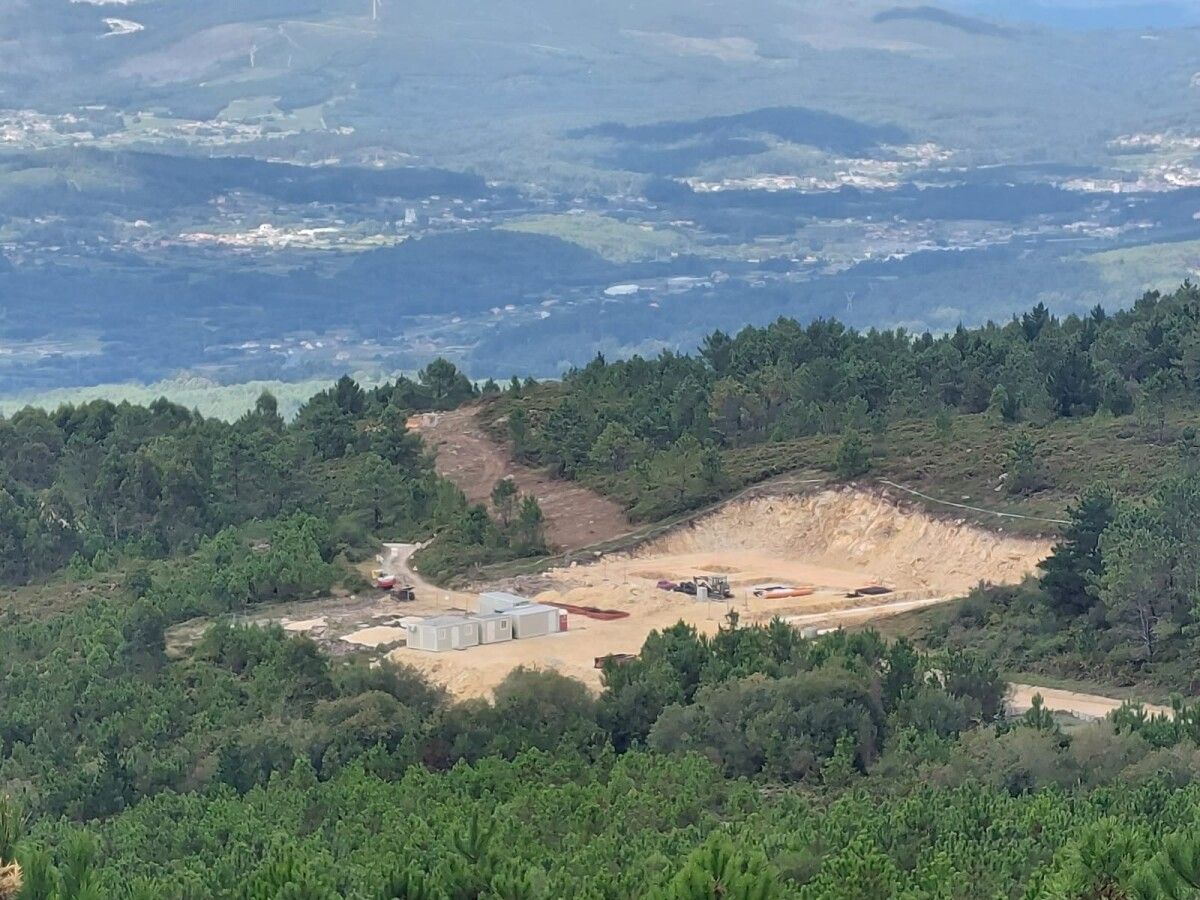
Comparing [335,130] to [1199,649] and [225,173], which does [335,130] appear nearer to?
[225,173]

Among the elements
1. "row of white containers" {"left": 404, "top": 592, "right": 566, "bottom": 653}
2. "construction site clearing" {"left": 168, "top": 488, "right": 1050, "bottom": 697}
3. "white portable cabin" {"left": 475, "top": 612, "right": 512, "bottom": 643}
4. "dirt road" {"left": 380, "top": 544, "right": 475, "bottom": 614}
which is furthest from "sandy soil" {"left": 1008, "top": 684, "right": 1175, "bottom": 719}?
"dirt road" {"left": 380, "top": 544, "right": 475, "bottom": 614}

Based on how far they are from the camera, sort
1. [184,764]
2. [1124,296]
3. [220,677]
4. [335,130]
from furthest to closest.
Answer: [335,130]
[1124,296]
[220,677]
[184,764]

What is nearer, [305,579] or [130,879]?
[130,879]

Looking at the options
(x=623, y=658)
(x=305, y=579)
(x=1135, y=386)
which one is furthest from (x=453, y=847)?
(x=1135, y=386)

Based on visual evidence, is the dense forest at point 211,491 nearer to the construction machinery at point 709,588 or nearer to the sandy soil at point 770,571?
the sandy soil at point 770,571

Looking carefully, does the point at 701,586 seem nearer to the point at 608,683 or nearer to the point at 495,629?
the point at 495,629
